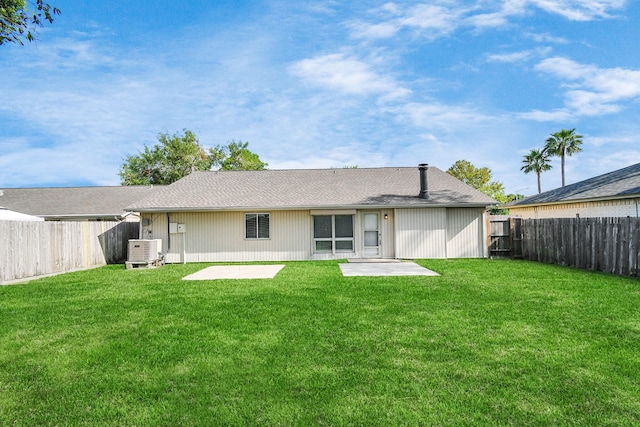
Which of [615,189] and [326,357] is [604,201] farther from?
[326,357]

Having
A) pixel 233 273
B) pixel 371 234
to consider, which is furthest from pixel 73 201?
pixel 371 234

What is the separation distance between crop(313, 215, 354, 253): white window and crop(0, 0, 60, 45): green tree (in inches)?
411

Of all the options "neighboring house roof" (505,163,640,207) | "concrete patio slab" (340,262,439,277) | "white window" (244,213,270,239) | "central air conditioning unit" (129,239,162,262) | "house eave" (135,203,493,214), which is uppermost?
"neighboring house roof" (505,163,640,207)

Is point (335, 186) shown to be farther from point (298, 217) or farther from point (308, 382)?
Answer: point (308, 382)

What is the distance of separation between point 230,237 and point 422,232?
7799 mm

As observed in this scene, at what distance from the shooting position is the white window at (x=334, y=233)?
51.5 ft

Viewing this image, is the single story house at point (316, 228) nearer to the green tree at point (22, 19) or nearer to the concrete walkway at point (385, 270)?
the concrete walkway at point (385, 270)

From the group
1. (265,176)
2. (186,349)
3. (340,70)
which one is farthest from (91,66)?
(186,349)

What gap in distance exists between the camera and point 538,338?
4844 millimetres

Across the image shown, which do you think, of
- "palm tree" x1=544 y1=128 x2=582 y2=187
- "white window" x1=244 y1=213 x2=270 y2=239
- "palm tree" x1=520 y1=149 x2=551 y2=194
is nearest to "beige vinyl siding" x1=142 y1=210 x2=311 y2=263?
"white window" x1=244 y1=213 x2=270 y2=239

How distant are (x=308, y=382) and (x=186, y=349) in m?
1.80

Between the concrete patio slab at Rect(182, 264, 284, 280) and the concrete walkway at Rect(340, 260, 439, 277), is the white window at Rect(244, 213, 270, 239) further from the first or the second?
the concrete walkway at Rect(340, 260, 439, 277)

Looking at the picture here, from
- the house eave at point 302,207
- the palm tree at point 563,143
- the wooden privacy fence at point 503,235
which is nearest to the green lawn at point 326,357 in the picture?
the house eave at point 302,207

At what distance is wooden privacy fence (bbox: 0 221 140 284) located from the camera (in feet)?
36.2
